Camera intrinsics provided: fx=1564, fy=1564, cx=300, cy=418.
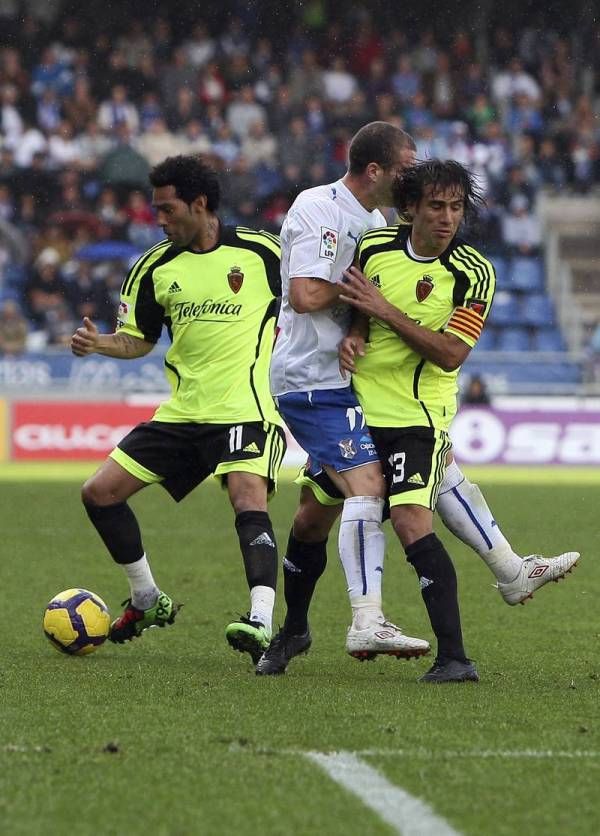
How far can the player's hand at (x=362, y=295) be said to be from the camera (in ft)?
18.2

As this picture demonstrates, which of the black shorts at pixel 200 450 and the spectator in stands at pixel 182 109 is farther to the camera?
the spectator in stands at pixel 182 109

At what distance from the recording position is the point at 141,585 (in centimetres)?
664

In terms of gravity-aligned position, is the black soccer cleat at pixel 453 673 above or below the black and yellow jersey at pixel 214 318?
Answer: below

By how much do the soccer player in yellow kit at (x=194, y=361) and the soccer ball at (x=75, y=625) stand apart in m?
0.22

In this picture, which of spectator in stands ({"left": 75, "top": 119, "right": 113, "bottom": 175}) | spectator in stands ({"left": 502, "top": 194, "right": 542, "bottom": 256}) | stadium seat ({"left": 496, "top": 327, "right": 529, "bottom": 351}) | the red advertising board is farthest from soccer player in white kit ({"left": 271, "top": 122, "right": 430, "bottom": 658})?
spectator in stands ({"left": 502, "top": 194, "right": 542, "bottom": 256})

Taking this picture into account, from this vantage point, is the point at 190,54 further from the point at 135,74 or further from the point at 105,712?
the point at 105,712

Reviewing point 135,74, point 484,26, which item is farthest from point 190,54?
point 484,26

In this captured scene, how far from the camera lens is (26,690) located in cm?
534

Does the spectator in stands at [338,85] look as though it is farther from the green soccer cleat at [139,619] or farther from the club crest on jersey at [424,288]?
the club crest on jersey at [424,288]

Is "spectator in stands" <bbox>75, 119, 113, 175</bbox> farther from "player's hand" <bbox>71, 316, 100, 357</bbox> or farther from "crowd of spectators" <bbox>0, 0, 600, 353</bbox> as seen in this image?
"player's hand" <bbox>71, 316, 100, 357</bbox>

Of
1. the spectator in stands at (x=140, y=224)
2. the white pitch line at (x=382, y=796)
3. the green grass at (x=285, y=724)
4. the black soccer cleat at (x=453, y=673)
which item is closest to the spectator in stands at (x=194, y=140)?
the spectator in stands at (x=140, y=224)

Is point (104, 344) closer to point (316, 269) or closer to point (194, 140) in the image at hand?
point (316, 269)

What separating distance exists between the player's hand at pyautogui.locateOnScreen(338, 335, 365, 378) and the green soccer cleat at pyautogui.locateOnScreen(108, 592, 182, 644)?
154 cm

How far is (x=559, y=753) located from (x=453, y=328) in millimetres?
1858
